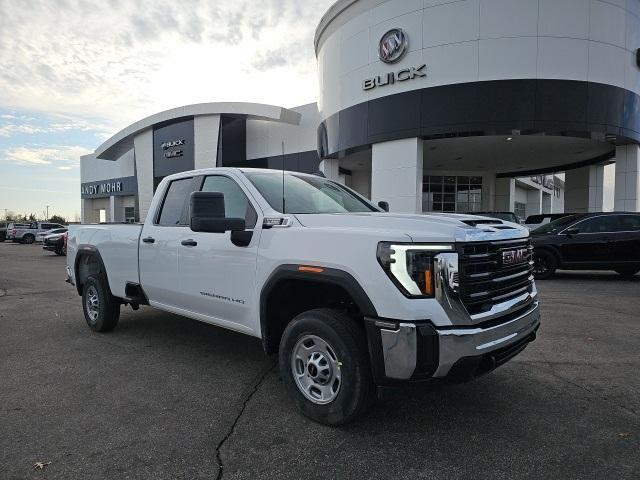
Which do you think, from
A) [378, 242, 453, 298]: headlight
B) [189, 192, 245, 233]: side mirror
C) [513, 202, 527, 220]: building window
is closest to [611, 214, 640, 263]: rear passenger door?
[378, 242, 453, 298]: headlight

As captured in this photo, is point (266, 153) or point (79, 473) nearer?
point (79, 473)

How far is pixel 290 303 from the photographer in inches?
153

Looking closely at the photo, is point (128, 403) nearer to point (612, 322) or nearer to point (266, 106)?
point (612, 322)

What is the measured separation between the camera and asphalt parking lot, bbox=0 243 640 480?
9.33 feet

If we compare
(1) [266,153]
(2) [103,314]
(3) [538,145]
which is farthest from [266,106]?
(2) [103,314]

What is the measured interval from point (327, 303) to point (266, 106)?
27.6 m

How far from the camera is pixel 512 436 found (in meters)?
3.21

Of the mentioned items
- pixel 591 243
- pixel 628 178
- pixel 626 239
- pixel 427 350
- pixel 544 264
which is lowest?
pixel 544 264

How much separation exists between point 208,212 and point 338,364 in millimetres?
1502

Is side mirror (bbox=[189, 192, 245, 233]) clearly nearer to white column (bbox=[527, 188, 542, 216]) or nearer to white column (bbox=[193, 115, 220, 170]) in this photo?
white column (bbox=[193, 115, 220, 170])

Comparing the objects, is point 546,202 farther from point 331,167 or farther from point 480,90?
point 480,90

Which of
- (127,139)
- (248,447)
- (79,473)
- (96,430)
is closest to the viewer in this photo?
(79,473)

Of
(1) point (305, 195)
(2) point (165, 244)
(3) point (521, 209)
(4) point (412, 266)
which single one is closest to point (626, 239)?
(1) point (305, 195)

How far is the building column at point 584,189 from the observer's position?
23.6 meters
